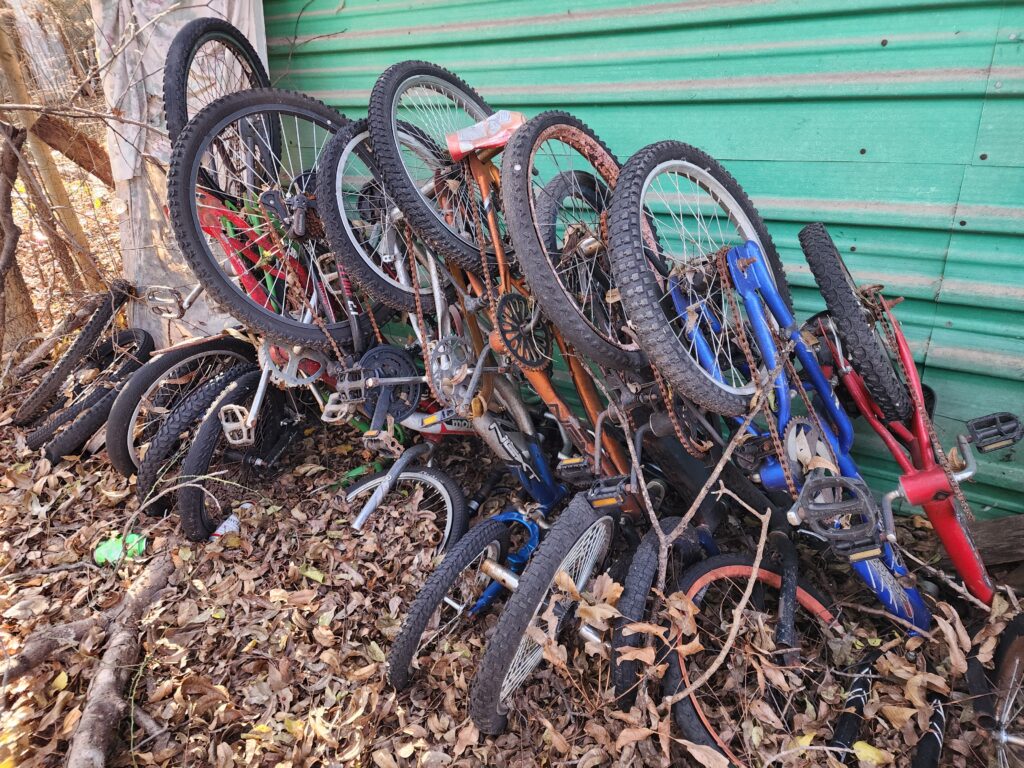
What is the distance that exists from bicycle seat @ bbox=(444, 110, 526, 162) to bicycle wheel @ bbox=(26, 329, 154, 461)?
11.0ft

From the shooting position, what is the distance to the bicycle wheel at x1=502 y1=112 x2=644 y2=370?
2.41 meters

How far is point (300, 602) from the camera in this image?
319 cm

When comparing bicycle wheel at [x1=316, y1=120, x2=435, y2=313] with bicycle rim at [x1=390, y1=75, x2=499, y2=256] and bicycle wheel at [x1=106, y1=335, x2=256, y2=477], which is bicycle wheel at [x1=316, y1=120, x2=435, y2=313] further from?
bicycle wheel at [x1=106, y1=335, x2=256, y2=477]

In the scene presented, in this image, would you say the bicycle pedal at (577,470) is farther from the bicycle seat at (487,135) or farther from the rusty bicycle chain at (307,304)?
the bicycle seat at (487,135)

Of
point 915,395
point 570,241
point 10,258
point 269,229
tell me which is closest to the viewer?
point 915,395

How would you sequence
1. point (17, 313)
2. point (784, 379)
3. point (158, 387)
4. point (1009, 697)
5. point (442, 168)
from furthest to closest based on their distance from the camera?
point (17, 313)
point (158, 387)
point (442, 168)
point (784, 379)
point (1009, 697)

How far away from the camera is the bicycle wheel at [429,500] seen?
11.6 ft

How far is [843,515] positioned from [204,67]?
4934mm

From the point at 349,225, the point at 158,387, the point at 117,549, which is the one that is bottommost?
the point at 117,549

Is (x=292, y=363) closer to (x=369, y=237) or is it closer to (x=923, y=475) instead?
(x=369, y=237)

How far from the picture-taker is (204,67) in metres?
4.30

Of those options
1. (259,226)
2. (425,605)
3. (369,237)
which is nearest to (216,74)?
(259,226)

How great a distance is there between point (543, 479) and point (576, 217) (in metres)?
1.51

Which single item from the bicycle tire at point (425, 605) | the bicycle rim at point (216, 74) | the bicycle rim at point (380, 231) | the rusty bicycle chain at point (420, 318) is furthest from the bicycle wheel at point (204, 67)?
the bicycle tire at point (425, 605)
